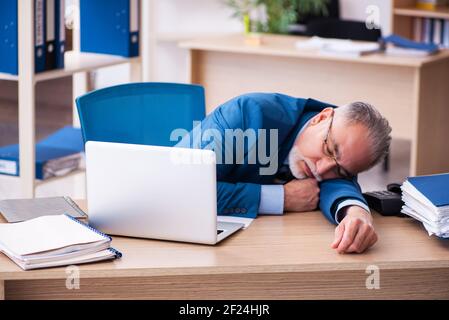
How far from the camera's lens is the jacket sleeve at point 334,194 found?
2.13 meters

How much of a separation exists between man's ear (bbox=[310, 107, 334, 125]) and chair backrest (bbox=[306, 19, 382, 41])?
127 inches

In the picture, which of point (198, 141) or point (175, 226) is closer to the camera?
point (175, 226)

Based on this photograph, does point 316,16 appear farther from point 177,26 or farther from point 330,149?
point 330,149

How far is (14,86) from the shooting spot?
3.53 meters

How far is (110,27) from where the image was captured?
12.4 ft

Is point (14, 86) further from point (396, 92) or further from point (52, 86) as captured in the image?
point (52, 86)

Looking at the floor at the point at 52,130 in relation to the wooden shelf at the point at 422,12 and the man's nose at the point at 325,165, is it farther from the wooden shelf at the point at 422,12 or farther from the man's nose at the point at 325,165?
the man's nose at the point at 325,165

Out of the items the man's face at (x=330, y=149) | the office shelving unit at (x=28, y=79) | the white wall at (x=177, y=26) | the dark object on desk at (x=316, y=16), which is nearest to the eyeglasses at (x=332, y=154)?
the man's face at (x=330, y=149)

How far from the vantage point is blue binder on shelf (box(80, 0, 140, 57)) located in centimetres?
370

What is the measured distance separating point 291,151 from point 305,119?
0.10m

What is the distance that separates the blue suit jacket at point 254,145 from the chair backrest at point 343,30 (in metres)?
→ 3.17

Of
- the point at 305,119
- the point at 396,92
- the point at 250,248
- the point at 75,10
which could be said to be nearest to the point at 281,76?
the point at 396,92

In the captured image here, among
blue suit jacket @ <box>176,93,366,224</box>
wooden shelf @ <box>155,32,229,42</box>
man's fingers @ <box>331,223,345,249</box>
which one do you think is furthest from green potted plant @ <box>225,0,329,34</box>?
man's fingers @ <box>331,223,345,249</box>

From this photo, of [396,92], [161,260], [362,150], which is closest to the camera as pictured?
[161,260]
